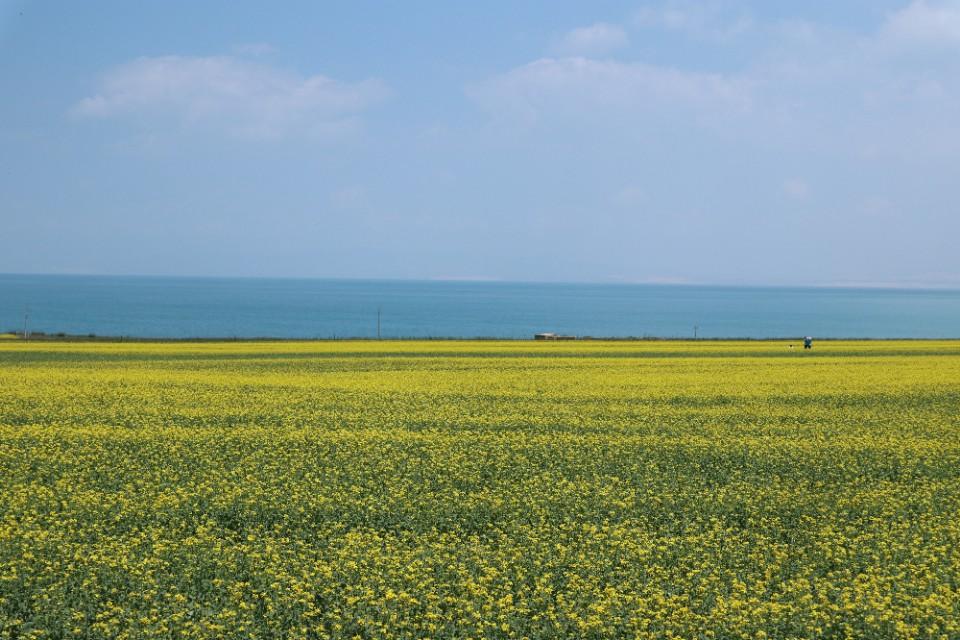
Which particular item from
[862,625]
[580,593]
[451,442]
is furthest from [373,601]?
[451,442]

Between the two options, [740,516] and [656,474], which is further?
[656,474]

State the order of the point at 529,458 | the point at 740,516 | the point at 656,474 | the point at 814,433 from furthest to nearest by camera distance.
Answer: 1. the point at 814,433
2. the point at 529,458
3. the point at 656,474
4. the point at 740,516

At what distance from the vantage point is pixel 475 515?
47.4 ft

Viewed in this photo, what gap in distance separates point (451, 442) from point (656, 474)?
5527mm

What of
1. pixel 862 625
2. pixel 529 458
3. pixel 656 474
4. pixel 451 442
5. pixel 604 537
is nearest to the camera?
pixel 862 625

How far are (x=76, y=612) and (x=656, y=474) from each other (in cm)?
1149

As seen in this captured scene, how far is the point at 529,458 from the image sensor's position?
1930cm

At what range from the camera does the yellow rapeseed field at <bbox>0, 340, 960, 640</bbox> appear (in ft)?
34.3

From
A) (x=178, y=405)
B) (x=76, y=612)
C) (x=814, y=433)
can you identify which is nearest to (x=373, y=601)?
(x=76, y=612)

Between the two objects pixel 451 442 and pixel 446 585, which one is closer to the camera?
pixel 446 585

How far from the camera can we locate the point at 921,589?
11258 mm

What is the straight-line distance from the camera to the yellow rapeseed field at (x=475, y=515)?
1045 cm

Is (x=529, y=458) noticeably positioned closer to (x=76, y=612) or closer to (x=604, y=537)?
(x=604, y=537)

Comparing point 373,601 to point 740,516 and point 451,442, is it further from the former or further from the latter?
point 451,442
